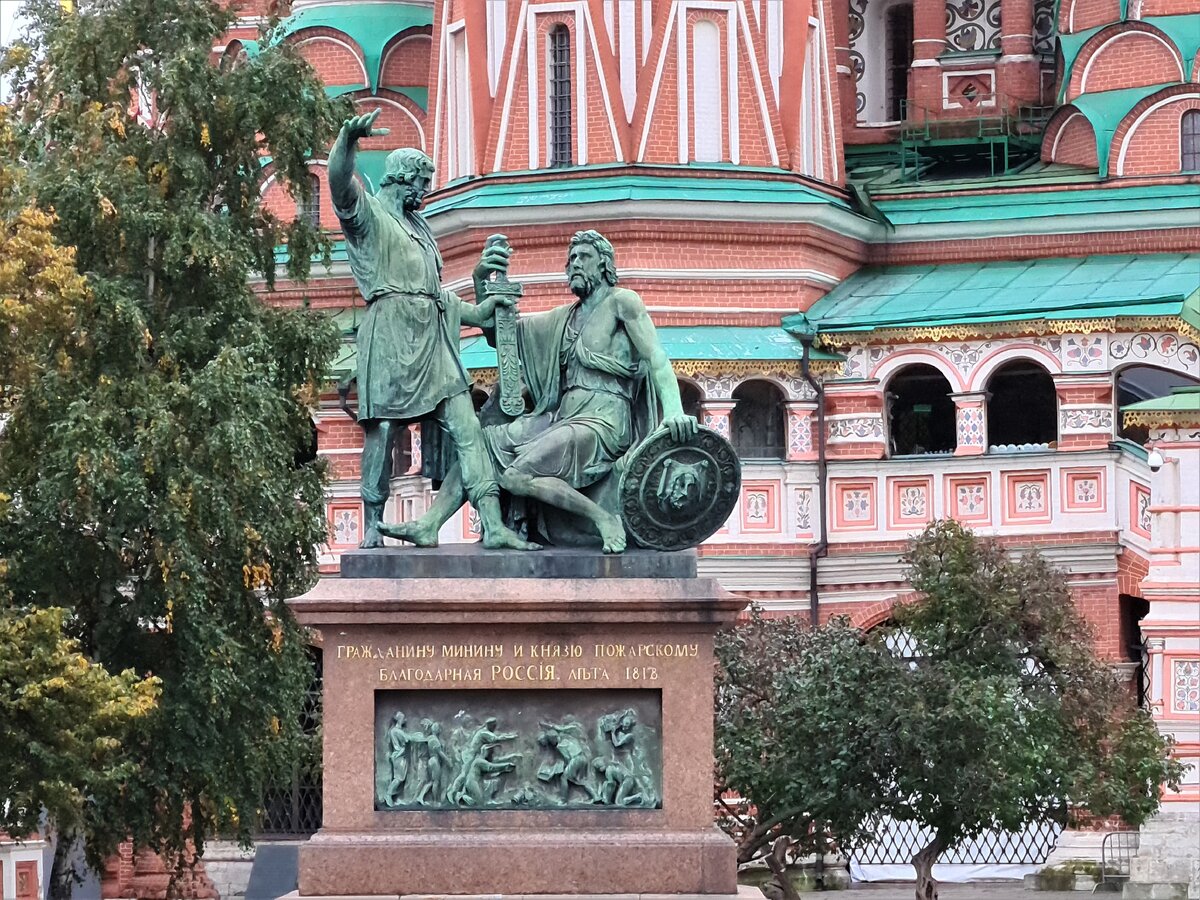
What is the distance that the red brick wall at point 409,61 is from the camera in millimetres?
Result: 51688

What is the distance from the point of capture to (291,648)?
3669 centimetres

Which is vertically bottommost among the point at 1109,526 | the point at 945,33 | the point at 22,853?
the point at 22,853

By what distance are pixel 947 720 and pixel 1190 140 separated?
14.5 m

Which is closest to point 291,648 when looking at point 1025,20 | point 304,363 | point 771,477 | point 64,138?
point 304,363

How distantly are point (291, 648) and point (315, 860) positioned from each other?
11657 millimetres

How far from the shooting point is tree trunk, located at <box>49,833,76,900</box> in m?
36.4

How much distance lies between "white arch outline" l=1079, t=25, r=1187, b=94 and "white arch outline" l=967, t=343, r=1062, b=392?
482 cm

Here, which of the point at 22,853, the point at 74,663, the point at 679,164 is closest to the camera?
the point at 74,663

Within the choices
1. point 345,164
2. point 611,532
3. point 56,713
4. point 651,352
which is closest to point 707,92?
point 56,713

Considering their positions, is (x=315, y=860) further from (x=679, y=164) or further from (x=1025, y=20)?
(x=1025, y=20)

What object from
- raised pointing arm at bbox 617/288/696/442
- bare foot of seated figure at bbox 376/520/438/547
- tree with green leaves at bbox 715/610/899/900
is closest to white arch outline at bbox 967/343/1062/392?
tree with green leaves at bbox 715/610/899/900

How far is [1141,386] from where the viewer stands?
4478cm

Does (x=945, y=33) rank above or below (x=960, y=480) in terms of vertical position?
above

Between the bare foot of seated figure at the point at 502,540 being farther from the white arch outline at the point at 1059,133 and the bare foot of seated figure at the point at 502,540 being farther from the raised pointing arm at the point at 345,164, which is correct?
the white arch outline at the point at 1059,133
